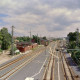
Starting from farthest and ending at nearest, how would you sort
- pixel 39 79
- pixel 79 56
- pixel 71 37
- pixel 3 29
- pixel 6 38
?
1. pixel 71 37
2. pixel 3 29
3. pixel 6 38
4. pixel 79 56
5. pixel 39 79

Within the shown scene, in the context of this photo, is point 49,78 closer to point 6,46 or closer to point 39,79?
point 39,79

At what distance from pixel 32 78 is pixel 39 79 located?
3.72ft

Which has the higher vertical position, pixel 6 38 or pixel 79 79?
pixel 6 38

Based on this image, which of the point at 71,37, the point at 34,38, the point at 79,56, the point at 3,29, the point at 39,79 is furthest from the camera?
the point at 34,38

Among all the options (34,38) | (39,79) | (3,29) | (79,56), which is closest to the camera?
(39,79)

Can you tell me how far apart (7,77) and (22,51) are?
127 ft

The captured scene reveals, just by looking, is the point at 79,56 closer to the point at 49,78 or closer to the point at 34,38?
the point at 49,78

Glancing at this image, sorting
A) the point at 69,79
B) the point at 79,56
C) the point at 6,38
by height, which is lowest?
the point at 69,79

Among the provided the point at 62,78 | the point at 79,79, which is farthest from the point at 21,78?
the point at 79,79

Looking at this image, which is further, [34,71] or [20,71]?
[20,71]

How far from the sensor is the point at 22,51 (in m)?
61.8

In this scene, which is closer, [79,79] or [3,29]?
[79,79]

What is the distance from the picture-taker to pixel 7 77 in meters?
23.3

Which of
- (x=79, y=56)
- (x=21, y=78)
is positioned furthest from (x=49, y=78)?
(x=79, y=56)
